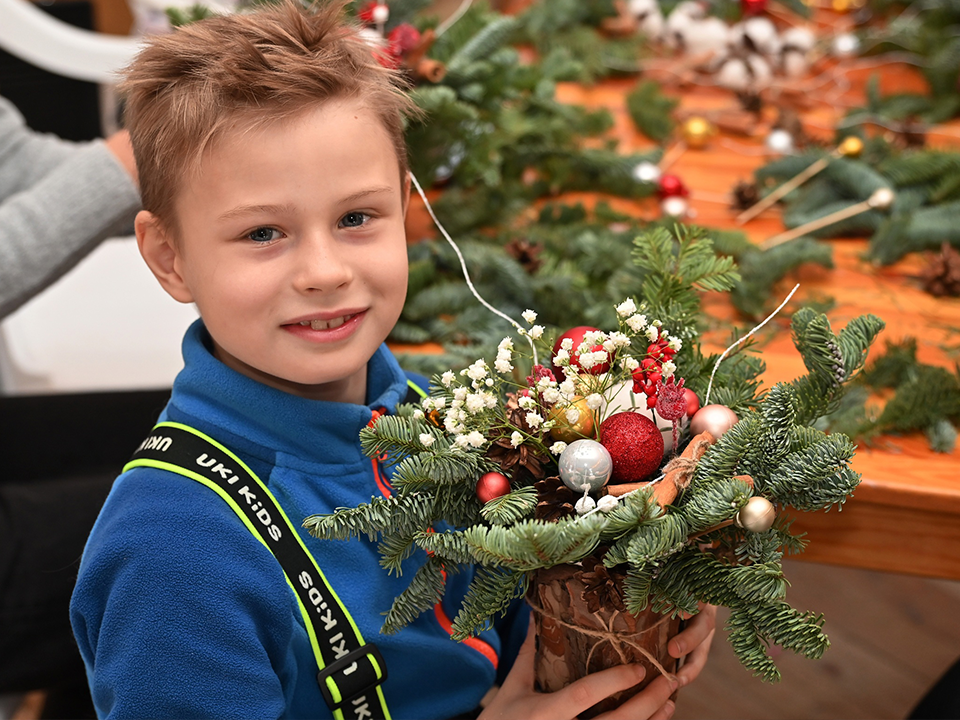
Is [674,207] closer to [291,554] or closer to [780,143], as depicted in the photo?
[780,143]

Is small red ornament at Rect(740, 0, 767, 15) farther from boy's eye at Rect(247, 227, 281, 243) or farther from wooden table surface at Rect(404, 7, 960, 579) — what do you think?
boy's eye at Rect(247, 227, 281, 243)

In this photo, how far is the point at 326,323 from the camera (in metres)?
0.75

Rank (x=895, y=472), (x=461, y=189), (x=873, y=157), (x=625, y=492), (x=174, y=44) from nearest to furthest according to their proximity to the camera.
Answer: (x=625, y=492) < (x=174, y=44) < (x=895, y=472) < (x=461, y=189) < (x=873, y=157)

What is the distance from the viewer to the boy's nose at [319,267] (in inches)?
27.5

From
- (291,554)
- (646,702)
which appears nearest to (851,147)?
(646,702)

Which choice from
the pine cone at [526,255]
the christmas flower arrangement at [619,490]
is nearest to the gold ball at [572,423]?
the christmas flower arrangement at [619,490]

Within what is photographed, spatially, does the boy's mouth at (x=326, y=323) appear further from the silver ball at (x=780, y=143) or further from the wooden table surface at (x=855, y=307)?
the silver ball at (x=780, y=143)

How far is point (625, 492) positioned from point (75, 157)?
907mm

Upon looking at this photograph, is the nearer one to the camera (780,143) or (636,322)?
(636,322)

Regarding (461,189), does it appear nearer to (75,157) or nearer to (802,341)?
(75,157)

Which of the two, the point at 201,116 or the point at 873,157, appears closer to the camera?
the point at 201,116

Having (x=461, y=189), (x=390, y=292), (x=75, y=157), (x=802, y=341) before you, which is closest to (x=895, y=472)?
(x=802, y=341)

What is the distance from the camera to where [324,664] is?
750 mm

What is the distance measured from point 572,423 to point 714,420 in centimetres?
12
